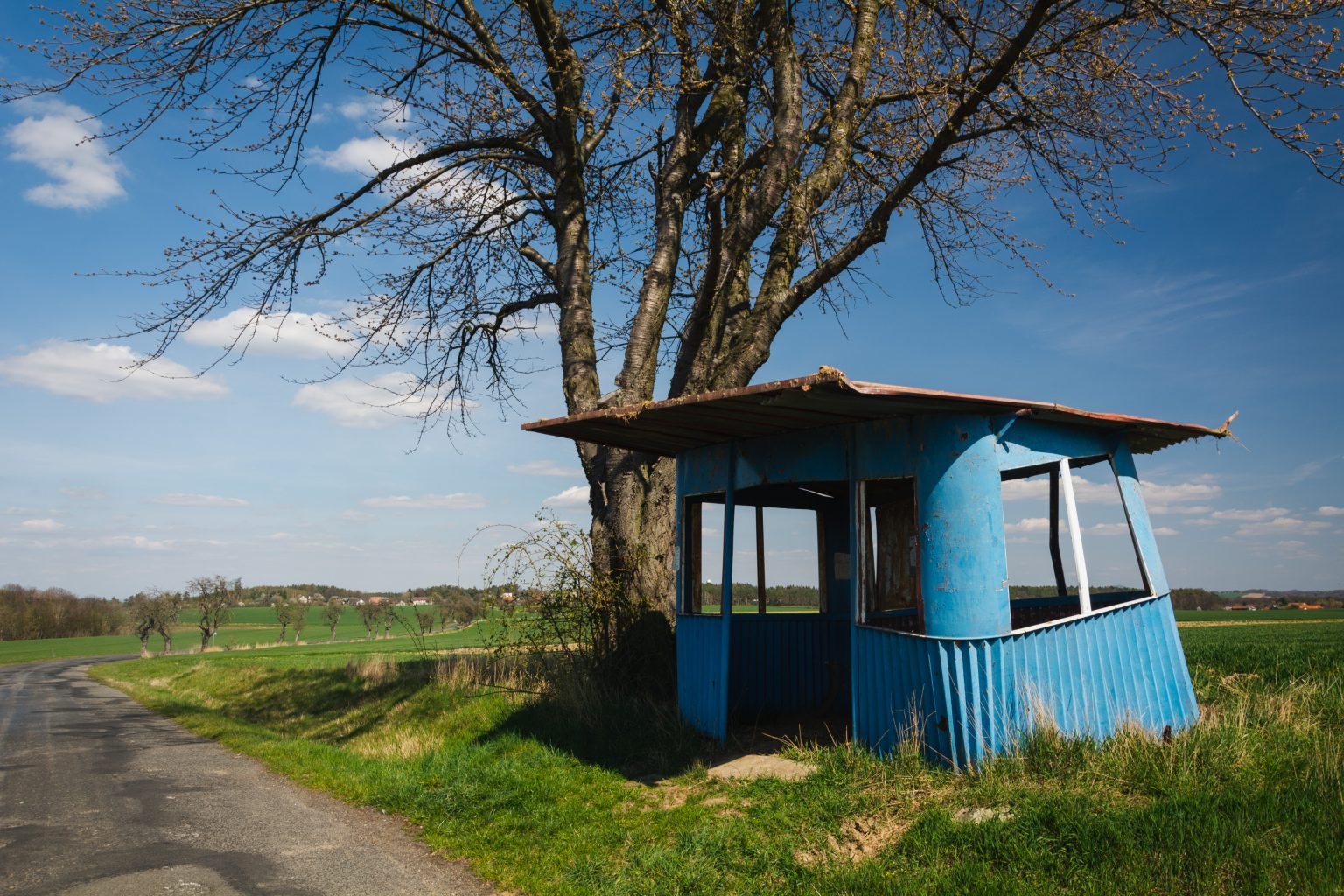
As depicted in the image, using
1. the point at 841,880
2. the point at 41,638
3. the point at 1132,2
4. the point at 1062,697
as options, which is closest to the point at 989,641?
the point at 1062,697

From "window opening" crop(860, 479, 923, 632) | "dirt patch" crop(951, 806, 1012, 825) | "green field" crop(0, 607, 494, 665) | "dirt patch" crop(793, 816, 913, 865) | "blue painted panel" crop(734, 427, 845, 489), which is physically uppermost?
"blue painted panel" crop(734, 427, 845, 489)

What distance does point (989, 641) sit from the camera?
6.44m

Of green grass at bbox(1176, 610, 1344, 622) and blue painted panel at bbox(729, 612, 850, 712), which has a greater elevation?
blue painted panel at bbox(729, 612, 850, 712)

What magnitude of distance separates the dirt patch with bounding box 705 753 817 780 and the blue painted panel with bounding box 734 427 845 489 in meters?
2.45

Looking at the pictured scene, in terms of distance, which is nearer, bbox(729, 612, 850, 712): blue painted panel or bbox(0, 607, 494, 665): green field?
bbox(729, 612, 850, 712): blue painted panel

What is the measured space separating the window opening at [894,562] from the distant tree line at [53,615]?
89.8 metres

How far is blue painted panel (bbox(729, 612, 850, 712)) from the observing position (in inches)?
Result: 389

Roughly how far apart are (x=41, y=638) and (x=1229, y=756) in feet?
307

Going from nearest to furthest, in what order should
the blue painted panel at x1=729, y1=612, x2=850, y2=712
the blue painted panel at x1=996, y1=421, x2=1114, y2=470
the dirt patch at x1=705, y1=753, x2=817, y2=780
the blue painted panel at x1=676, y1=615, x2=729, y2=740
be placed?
1. the dirt patch at x1=705, y1=753, x2=817, y2=780
2. the blue painted panel at x1=996, y1=421, x2=1114, y2=470
3. the blue painted panel at x1=676, y1=615, x2=729, y2=740
4. the blue painted panel at x1=729, y1=612, x2=850, y2=712

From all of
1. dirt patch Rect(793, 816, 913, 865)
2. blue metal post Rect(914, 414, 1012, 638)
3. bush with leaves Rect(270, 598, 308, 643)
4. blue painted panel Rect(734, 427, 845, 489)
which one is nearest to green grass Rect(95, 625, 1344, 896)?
dirt patch Rect(793, 816, 913, 865)

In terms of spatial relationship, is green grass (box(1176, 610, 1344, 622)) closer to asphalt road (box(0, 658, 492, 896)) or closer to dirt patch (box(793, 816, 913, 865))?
dirt patch (box(793, 816, 913, 865))

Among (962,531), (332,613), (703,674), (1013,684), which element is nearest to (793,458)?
(962,531)

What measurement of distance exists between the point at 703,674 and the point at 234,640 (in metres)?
68.2

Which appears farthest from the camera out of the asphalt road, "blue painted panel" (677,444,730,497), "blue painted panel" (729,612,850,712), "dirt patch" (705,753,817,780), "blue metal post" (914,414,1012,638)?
"blue painted panel" (729,612,850,712)
